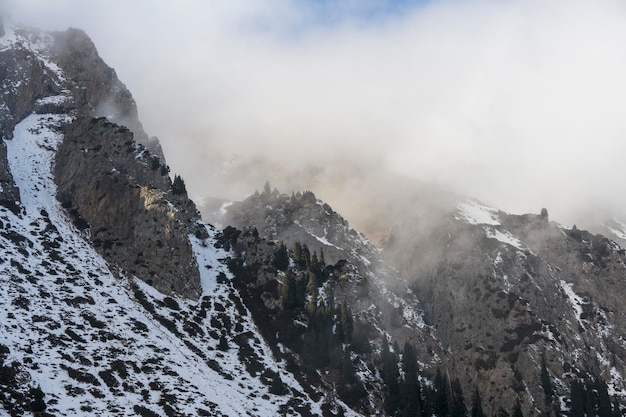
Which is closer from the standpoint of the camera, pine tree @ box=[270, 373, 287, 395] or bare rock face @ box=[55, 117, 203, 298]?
pine tree @ box=[270, 373, 287, 395]

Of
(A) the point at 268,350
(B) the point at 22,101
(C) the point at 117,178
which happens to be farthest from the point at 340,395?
(B) the point at 22,101

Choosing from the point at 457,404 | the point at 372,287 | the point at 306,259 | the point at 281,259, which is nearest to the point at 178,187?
the point at 281,259

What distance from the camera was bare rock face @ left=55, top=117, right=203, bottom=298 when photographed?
13738 cm

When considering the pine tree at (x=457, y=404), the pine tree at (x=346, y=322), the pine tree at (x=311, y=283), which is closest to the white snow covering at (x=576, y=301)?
the pine tree at (x=457, y=404)

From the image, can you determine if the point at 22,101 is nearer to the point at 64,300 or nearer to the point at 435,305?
the point at 64,300

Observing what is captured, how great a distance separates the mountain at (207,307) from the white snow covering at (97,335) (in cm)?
31

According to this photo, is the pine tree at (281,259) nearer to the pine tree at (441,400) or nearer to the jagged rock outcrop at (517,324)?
the pine tree at (441,400)

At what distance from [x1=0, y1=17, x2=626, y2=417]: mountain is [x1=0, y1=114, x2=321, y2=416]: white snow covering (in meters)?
0.31

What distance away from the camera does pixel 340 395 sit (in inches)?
4958

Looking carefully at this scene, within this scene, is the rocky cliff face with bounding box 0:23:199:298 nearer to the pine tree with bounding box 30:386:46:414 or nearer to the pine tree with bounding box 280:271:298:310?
the pine tree with bounding box 280:271:298:310

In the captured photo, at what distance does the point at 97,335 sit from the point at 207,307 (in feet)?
95.7

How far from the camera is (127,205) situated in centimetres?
14650

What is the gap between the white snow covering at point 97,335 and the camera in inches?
3875

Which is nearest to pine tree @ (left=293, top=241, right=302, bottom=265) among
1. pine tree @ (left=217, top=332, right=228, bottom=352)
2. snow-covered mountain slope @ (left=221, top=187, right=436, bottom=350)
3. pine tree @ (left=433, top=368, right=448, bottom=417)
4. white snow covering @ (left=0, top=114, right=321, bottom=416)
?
snow-covered mountain slope @ (left=221, top=187, right=436, bottom=350)
